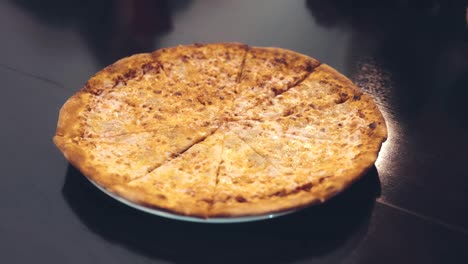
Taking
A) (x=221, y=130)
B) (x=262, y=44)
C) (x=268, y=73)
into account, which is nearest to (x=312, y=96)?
(x=268, y=73)

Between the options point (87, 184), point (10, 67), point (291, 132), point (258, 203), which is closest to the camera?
point (258, 203)

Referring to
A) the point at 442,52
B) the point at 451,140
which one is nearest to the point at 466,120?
the point at 451,140

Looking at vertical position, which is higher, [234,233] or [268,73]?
[268,73]

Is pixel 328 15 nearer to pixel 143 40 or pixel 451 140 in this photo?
pixel 143 40

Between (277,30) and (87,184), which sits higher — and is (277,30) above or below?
above

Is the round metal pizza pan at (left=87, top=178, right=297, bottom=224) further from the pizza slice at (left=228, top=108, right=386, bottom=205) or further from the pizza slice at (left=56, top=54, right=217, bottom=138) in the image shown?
the pizza slice at (left=56, top=54, right=217, bottom=138)

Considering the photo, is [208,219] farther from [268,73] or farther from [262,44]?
[262,44]
